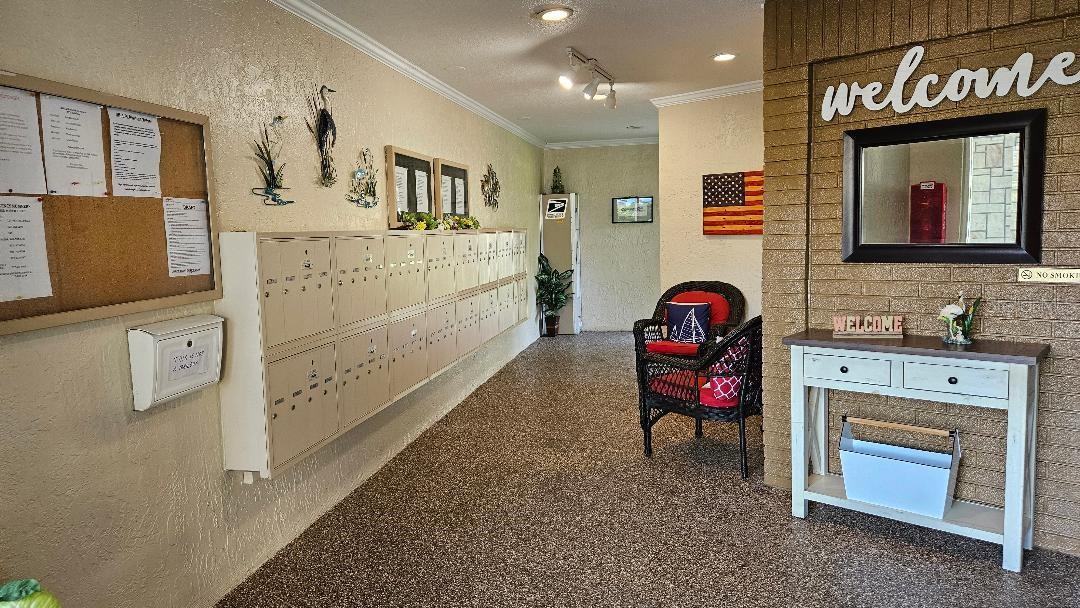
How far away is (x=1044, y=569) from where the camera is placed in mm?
2500

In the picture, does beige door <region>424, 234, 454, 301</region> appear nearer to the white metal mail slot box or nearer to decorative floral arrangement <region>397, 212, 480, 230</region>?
decorative floral arrangement <region>397, 212, 480, 230</region>

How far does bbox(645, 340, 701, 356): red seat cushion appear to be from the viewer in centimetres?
480

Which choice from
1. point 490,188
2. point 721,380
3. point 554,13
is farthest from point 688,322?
point 554,13

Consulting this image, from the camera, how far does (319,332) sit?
2.83 meters

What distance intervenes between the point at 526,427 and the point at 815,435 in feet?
6.44

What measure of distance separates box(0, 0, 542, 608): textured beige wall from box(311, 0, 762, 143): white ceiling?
1.35 ft

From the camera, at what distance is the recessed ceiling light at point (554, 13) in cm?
325

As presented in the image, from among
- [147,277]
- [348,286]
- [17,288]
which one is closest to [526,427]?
[348,286]

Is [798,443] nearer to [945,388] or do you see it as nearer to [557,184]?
[945,388]

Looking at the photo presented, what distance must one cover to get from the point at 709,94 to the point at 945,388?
3386mm

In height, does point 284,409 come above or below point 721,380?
above

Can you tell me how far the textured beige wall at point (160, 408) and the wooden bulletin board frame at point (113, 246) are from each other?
0.15 ft

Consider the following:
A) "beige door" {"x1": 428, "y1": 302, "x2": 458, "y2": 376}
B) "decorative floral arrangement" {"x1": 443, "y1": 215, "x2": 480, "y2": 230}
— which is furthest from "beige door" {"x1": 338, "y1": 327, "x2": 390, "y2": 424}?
"decorative floral arrangement" {"x1": 443, "y1": 215, "x2": 480, "y2": 230}

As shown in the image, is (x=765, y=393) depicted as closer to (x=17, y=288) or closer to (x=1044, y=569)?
(x=1044, y=569)
